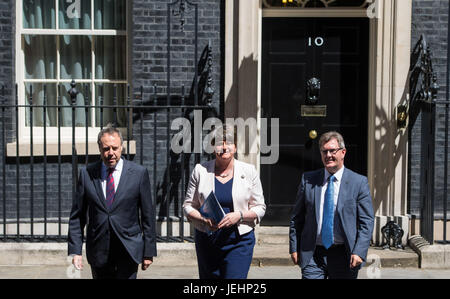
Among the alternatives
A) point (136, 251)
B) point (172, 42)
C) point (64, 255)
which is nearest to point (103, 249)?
point (136, 251)

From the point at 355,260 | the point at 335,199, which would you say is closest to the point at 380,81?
the point at 335,199

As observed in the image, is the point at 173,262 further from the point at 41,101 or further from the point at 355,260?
the point at 355,260

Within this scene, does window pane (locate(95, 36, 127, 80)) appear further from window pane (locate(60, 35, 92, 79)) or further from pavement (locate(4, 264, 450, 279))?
pavement (locate(4, 264, 450, 279))

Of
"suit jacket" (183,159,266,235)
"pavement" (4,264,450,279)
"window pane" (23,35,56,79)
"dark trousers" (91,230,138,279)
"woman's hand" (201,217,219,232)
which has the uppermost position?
"window pane" (23,35,56,79)

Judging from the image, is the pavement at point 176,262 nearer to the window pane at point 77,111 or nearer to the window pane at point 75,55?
the window pane at point 77,111

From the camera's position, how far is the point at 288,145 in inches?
338

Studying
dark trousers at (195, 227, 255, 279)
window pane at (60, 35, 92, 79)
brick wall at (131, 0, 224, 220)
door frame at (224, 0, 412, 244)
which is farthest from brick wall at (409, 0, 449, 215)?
window pane at (60, 35, 92, 79)

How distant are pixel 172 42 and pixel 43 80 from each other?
1.55 meters

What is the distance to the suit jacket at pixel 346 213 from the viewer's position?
5.03 m

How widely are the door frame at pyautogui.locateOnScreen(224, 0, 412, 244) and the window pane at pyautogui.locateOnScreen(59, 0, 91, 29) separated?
160cm

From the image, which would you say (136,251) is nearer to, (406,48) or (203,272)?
(203,272)

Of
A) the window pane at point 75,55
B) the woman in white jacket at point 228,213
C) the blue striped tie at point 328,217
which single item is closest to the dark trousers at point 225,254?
the woman in white jacket at point 228,213

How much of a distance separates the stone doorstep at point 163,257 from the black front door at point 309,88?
42.6 inches

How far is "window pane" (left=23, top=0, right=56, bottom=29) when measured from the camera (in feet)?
28.0
